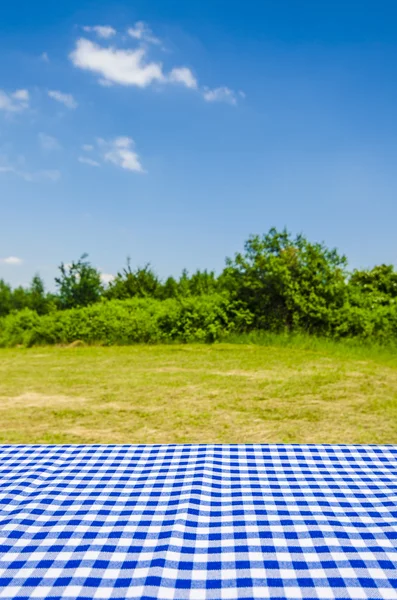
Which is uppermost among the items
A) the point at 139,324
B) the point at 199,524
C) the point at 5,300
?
the point at 5,300

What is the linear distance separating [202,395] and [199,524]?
5.69m

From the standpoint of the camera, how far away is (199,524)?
4.02 ft

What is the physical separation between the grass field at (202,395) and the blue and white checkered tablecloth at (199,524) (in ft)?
10.7

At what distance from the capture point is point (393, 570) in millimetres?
1018

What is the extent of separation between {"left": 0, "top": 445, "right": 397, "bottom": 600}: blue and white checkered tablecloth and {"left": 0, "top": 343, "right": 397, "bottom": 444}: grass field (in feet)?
10.7

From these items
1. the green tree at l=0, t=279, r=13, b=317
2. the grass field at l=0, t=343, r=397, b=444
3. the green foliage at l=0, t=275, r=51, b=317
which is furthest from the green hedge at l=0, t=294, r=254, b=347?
the green tree at l=0, t=279, r=13, b=317

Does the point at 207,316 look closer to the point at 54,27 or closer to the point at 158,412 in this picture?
the point at 158,412

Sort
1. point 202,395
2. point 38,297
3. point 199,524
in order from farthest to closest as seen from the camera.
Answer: point 38,297 < point 202,395 < point 199,524

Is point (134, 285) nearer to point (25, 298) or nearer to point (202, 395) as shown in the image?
point (25, 298)

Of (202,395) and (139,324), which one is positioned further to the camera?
(139,324)

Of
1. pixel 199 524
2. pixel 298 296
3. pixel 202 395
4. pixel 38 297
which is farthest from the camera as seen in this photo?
pixel 38 297

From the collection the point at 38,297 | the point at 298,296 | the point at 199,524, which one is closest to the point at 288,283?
the point at 298,296

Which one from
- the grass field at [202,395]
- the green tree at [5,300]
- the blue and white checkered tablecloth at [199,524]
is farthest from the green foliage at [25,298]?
the blue and white checkered tablecloth at [199,524]

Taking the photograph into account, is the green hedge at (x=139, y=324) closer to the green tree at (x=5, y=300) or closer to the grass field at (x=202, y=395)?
the grass field at (x=202, y=395)
